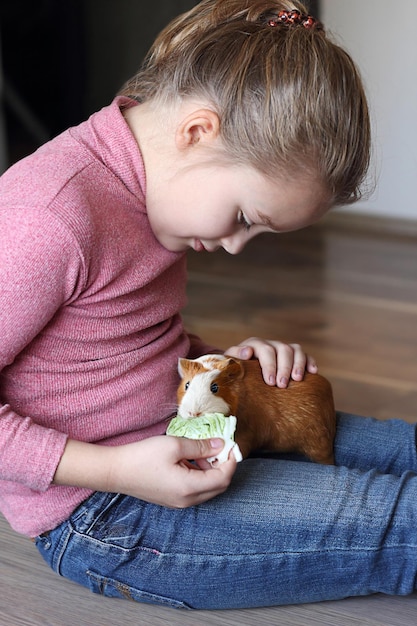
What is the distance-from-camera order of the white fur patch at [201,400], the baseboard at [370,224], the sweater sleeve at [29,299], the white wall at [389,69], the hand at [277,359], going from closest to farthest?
1. the sweater sleeve at [29,299]
2. the white fur patch at [201,400]
3. the hand at [277,359]
4. the white wall at [389,69]
5. the baseboard at [370,224]

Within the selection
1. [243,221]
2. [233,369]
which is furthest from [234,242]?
[233,369]

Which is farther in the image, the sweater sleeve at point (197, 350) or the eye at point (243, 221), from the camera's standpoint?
the sweater sleeve at point (197, 350)

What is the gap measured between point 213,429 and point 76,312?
0.19 meters

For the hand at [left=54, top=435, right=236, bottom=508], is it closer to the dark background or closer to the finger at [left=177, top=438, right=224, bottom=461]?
the finger at [left=177, top=438, right=224, bottom=461]

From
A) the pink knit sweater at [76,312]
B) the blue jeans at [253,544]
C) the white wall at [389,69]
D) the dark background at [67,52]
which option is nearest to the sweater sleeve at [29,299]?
the pink knit sweater at [76,312]

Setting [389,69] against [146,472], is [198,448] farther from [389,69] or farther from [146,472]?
[389,69]

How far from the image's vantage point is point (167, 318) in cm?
107

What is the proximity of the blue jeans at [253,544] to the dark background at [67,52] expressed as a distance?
202 centimetres

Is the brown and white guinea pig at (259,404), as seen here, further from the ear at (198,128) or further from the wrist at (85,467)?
the ear at (198,128)

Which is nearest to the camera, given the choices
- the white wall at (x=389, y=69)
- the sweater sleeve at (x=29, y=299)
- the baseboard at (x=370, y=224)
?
the sweater sleeve at (x=29, y=299)

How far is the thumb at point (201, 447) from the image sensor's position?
91 cm

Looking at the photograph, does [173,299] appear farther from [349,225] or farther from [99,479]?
[349,225]

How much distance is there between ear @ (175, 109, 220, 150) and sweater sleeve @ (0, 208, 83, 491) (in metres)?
0.16

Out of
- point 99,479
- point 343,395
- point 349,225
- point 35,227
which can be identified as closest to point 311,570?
point 99,479
